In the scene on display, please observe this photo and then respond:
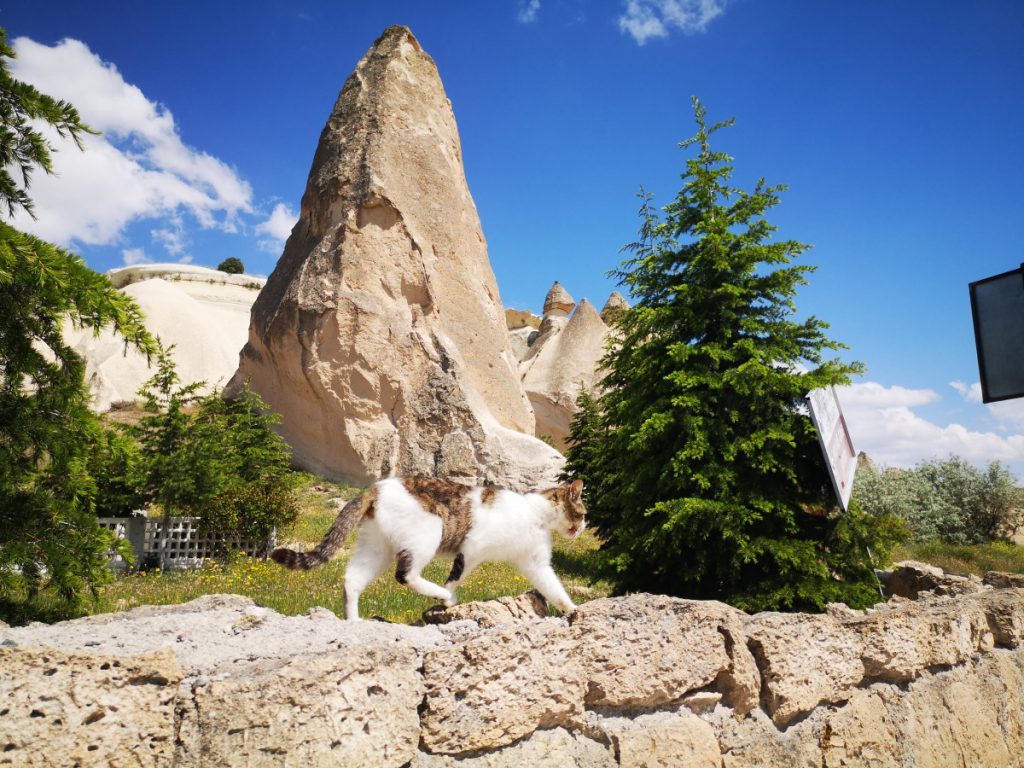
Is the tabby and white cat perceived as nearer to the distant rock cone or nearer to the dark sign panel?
the dark sign panel

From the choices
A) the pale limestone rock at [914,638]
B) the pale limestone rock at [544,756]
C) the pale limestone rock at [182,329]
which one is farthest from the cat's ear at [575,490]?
the pale limestone rock at [182,329]

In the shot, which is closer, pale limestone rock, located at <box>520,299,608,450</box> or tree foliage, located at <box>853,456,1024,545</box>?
tree foliage, located at <box>853,456,1024,545</box>

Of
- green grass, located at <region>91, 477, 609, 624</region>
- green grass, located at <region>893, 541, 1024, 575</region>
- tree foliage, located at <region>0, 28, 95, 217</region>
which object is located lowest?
green grass, located at <region>893, 541, 1024, 575</region>

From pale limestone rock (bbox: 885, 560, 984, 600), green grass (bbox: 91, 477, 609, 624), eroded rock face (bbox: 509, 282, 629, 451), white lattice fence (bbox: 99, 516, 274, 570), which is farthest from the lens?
eroded rock face (bbox: 509, 282, 629, 451)

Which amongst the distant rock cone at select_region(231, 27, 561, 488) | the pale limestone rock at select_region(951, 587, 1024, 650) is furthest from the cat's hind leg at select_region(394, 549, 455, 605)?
the distant rock cone at select_region(231, 27, 561, 488)

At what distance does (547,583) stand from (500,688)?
3.98 ft

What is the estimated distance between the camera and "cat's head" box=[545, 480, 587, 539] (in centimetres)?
414

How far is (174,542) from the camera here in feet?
32.1

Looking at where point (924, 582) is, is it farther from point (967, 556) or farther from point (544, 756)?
point (967, 556)

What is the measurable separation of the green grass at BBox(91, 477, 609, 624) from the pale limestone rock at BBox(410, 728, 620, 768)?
2075 mm

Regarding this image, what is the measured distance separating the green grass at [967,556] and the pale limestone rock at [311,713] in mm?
11340

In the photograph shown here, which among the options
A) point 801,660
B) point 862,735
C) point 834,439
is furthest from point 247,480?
point 862,735

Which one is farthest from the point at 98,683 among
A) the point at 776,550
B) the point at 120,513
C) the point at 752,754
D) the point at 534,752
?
the point at 120,513

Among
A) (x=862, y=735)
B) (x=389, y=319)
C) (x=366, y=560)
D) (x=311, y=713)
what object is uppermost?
(x=389, y=319)
